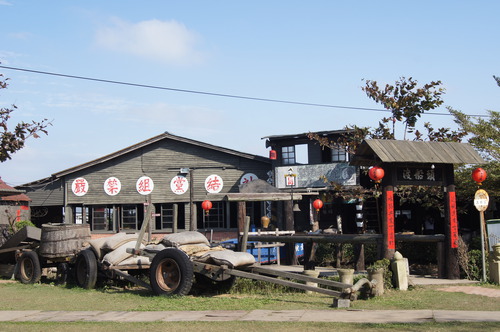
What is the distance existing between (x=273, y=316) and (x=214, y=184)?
70.4 ft

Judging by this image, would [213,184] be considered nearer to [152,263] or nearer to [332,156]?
[332,156]

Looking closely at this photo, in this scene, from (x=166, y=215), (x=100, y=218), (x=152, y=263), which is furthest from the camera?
(x=100, y=218)

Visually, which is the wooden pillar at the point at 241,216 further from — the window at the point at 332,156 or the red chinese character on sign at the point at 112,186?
the red chinese character on sign at the point at 112,186

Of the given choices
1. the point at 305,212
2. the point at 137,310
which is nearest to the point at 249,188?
the point at 305,212

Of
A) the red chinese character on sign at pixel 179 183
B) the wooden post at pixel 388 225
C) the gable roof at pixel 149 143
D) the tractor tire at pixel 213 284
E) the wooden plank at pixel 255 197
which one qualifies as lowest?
the tractor tire at pixel 213 284

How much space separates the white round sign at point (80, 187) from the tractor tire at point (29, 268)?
1661cm

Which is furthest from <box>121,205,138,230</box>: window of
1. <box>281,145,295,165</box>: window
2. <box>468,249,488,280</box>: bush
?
<box>468,249,488,280</box>: bush

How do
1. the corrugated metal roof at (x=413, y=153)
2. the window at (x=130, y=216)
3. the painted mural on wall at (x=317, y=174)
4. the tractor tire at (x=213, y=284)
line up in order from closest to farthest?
the tractor tire at (x=213, y=284)
the corrugated metal roof at (x=413, y=153)
the painted mural on wall at (x=317, y=174)
the window at (x=130, y=216)

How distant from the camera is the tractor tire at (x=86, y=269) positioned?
13688 millimetres

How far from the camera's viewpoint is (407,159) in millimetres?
13328

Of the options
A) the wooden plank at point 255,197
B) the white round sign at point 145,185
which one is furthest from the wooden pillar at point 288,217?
the white round sign at point 145,185

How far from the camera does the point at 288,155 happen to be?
2858cm

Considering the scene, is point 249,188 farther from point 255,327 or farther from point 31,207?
point 255,327

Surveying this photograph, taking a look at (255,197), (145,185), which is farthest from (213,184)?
(255,197)
